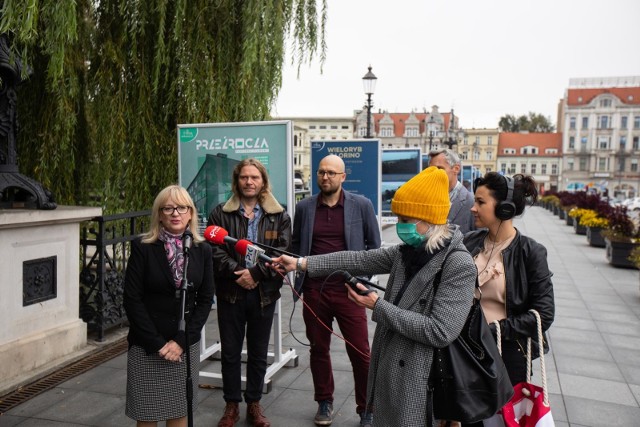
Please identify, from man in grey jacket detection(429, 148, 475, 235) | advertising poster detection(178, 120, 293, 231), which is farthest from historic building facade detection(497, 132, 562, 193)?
advertising poster detection(178, 120, 293, 231)

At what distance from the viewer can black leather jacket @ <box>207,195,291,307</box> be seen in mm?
4004

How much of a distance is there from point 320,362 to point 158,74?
168 inches

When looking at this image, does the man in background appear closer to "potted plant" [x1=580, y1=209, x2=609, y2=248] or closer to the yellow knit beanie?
the yellow knit beanie

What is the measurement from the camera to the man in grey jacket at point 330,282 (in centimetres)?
416

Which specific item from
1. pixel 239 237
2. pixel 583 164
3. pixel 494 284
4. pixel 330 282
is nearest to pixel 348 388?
pixel 330 282

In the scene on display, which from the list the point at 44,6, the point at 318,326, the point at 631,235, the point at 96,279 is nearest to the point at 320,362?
the point at 318,326

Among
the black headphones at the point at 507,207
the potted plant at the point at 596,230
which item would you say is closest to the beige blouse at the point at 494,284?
the black headphones at the point at 507,207

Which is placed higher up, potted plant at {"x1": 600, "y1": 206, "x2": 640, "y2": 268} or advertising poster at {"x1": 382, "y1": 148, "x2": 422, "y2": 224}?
advertising poster at {"x1": 382, "y1": 148, "x2": 422, "y2": 224}

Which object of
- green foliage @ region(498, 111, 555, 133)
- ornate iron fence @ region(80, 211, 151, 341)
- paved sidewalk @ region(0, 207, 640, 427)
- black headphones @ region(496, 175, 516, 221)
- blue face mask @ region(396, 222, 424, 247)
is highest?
green foliage @ region(498, 111, 555, 133)

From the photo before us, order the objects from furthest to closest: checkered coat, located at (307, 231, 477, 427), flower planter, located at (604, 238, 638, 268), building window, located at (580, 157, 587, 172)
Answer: building window, located at (580, 157, 587, 172)
flower planter, located at (604, 238, 638, 268)
checkered coat, located at (307, 231, 477, 427)

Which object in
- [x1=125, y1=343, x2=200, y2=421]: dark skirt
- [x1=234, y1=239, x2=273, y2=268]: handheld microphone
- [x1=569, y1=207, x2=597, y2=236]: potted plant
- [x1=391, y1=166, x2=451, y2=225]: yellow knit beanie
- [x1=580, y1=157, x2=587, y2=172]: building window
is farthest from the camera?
[x1=580, y1=157, x2=587, y2=172]: building window

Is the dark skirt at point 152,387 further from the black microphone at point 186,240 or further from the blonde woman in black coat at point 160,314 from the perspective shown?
the black microphone at point 186,240

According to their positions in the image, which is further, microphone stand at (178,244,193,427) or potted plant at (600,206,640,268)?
potted plant at (600,206,640,268)

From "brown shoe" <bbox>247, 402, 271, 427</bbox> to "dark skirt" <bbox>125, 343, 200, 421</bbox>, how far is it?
943 millimetres
